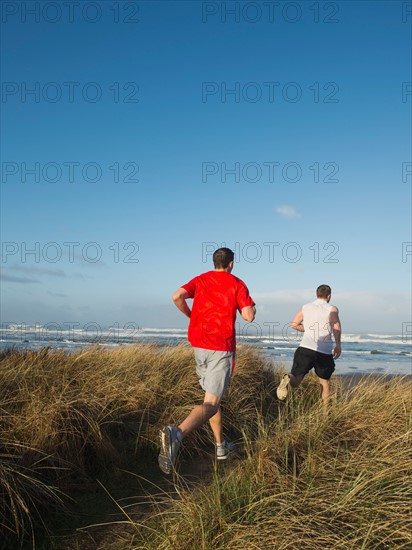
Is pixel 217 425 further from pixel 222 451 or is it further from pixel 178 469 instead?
pixel 178 469

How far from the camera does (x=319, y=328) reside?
7449 mm

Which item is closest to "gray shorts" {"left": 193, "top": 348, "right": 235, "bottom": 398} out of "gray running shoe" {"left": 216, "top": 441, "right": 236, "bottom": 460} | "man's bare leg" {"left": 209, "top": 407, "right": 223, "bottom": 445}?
"man's bare leg" {"left": 209, "top": 407, "right": 223, "bottom": 445}

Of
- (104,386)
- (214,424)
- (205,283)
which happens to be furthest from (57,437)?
(205,283)

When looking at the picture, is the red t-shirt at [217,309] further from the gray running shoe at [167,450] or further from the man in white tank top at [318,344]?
the man in white tank top at [318,344]

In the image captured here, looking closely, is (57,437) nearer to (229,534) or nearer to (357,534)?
(229,534)

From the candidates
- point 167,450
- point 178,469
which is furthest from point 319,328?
point 167,450

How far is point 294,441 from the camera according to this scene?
446cm

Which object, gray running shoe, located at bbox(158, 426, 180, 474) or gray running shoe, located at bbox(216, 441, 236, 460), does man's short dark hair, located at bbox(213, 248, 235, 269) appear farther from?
gray running shoe, located at bbox(216, 441, 236, 460)

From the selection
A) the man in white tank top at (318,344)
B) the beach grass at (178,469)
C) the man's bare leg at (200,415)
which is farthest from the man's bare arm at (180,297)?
the man in white tank top at (318,344)

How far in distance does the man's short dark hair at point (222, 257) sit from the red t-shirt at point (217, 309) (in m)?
0.08

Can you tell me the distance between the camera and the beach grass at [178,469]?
2.92 meters

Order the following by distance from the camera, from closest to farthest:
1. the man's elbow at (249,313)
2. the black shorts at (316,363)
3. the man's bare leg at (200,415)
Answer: the man's bare leg at (200,415) → the man's elbow at (249,313) → the black shorts at (316,363)

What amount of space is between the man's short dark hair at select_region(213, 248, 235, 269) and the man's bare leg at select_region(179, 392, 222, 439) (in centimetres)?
132

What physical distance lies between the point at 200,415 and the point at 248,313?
1.08 metres
